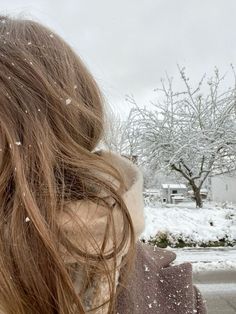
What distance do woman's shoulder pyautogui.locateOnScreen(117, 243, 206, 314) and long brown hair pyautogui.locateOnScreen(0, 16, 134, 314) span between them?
A: 0.12 meters

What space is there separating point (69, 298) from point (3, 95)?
0.39 m

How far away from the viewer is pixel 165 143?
1425 cm

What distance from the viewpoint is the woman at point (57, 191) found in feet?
2.64

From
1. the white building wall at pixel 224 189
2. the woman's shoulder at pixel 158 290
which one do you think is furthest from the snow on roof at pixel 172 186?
the woman's shoulder at pixel 158 290

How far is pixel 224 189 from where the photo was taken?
25.8m

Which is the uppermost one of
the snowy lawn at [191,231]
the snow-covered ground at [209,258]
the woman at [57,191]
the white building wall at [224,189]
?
the white building wall at [224,189]

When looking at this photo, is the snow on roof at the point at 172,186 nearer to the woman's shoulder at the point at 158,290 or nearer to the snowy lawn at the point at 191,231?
the snowy lawn at the point at 191,231

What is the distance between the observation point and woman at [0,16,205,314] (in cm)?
80

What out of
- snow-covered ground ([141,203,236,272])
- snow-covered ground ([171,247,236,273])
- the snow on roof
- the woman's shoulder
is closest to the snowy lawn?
snow-covered ground ([141,203,236,272])

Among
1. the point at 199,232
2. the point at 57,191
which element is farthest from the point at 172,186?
the point at 57,191

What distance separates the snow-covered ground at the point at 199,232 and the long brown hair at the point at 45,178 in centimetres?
621

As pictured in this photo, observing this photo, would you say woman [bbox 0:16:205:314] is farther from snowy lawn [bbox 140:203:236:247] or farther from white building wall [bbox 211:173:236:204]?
white building wall [bbox 211:173:236:204]

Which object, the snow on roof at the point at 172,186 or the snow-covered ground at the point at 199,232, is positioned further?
the snow on roof at the point at 172,186

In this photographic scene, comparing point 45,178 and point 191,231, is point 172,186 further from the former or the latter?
point 45,178
